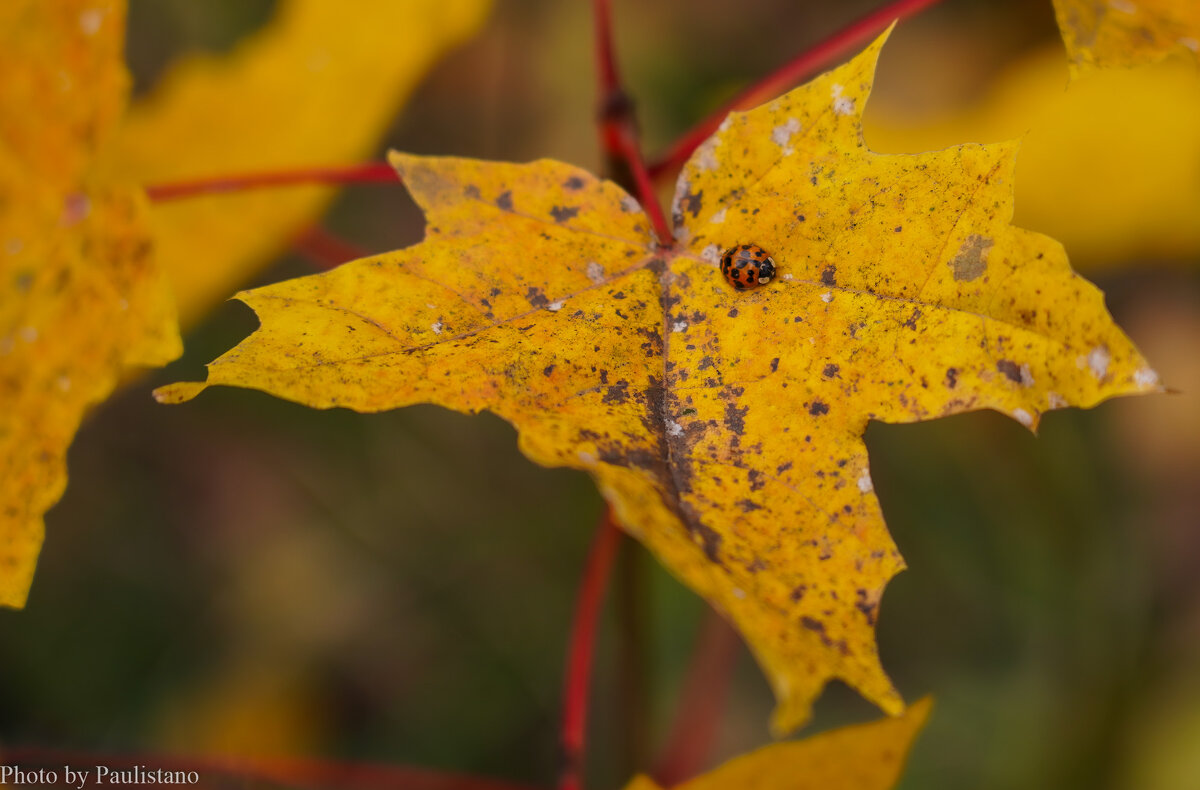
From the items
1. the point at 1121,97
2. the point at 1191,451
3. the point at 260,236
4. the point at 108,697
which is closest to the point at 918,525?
the point at 1191,451

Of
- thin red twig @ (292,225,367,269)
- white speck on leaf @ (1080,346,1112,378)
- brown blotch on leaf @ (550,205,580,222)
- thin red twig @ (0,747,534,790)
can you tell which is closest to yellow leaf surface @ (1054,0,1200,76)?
white speck on leaf @ (1080,346,1112,378)

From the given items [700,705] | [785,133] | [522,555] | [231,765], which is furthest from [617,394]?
[522,555]

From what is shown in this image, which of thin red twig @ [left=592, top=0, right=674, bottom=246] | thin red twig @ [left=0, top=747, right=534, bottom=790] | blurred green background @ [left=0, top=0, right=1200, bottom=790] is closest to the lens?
thin red twig @ [left=592, top=0, right=674, bottom=246]

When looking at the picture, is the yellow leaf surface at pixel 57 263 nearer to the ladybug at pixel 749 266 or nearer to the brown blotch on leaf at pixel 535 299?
the brown blotch on leaf at pixel 535 299

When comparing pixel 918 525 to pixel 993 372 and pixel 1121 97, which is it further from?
pixel 993 372

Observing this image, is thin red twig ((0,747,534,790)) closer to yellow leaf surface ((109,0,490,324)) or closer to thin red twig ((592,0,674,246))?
yellow leaf surface ((109,0,490,324))

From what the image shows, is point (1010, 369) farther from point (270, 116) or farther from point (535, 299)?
point (270, 116)

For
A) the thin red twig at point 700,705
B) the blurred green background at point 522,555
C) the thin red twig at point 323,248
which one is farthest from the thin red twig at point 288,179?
the blurred green background at point 522,555
